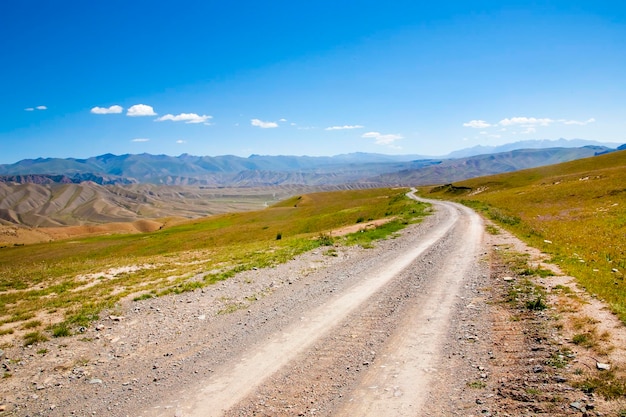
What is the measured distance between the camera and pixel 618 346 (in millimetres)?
8609

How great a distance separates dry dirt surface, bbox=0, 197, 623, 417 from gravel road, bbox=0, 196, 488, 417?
0.05 m

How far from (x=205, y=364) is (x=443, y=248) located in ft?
64.3

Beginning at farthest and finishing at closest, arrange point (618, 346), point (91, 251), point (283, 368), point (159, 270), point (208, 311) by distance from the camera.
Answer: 1. point (91, 251)
2. point (159, 270)
3. point (208, 311)
4. point (283, 368)
5. point (618, 346)

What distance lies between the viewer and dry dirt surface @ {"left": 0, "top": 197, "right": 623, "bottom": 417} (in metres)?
7.82

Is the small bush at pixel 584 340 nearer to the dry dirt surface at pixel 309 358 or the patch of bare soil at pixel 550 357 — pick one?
the patch of bare soil at pixel 550 357

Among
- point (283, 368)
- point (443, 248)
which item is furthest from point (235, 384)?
point (443, 248)

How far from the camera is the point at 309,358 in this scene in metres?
10.0

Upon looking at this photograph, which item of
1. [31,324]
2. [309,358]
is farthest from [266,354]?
[31,324]

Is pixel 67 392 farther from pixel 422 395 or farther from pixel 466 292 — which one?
pixel 466 292

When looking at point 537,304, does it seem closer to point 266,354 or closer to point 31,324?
point 266,354

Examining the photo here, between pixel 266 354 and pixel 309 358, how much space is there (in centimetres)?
140

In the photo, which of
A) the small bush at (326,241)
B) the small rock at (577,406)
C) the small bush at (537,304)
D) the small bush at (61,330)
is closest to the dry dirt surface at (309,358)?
the small rock at (577,406)

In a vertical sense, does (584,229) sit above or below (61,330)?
above

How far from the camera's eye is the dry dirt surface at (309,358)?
7824 millimetres
